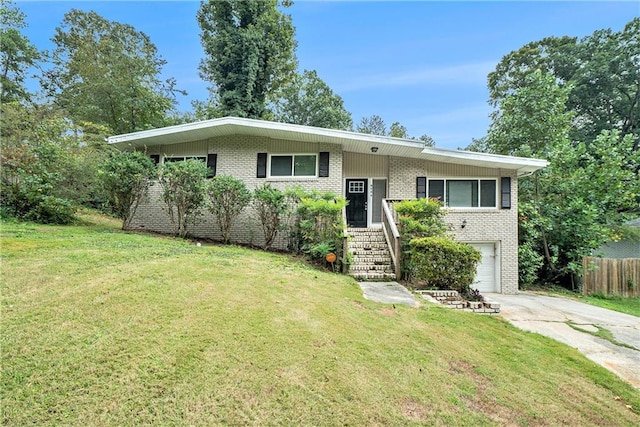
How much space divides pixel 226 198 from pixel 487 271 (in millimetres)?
8824

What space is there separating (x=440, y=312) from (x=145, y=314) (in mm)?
4265

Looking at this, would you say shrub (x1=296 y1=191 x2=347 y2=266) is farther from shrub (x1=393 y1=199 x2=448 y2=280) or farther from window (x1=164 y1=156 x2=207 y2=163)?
window (x1=164 y1=156 x2=207 y2=163)

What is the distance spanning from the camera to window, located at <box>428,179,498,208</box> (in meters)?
10.8

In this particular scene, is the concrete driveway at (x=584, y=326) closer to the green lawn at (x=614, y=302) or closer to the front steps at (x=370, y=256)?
the green lawn at (x=614, y=302)

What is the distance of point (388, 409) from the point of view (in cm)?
254

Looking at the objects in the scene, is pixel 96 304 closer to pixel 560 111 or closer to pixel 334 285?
pixel 334 285

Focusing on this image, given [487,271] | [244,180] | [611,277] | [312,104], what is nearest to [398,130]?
[312,104]

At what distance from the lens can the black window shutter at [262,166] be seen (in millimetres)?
10750

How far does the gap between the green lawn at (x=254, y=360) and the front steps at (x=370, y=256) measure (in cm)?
249

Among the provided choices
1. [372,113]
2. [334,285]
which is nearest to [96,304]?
[334,285]

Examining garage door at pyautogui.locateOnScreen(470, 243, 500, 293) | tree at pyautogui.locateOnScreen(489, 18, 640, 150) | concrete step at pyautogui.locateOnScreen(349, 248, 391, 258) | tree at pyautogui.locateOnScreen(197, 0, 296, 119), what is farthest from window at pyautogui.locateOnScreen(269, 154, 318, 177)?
tree at pyautogui.locateOnScreen(489, 18, 640, 150)

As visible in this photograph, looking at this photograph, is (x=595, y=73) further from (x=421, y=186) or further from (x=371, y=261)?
(x=371, y=261)

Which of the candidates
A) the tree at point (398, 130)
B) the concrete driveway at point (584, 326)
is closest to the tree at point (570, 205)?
the concrete driveway at point (584, 326)

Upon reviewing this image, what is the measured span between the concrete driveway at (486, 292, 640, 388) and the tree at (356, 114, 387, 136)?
84.2ft
